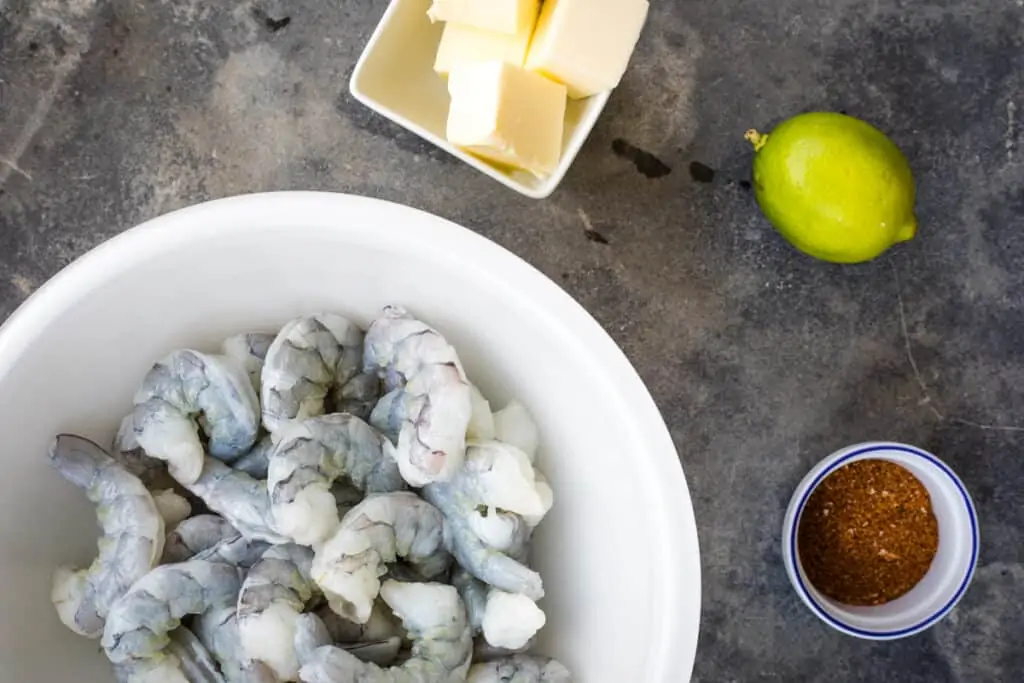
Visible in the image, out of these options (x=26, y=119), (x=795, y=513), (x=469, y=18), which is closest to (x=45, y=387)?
(x=26, y=119)

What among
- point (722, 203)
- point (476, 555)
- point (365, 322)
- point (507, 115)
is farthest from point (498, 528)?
point (722, 203)

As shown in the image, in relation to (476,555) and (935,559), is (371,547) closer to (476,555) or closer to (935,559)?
(476,555)

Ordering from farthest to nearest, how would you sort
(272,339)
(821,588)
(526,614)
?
(821,588)
(272,339)
(526,614)

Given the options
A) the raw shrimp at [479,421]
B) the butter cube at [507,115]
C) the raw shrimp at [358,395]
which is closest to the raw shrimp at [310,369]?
the raw shrimp at [358,395]

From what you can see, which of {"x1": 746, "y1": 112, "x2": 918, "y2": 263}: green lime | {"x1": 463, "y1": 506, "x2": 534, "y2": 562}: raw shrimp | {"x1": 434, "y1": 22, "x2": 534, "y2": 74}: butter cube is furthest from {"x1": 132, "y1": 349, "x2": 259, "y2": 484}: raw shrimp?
{"x1": 746, "y1": 112, "x2": 918, "y2": 263}: green lime

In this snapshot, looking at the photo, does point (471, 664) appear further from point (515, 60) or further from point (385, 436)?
point (515, 60)

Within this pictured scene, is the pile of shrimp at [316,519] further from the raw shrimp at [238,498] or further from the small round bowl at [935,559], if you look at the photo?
the small round bowl at [935,559]

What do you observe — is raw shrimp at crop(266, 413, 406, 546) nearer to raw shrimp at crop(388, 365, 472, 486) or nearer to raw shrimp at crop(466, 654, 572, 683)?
raw shrimp at crop(388, 365, 472, 486)
